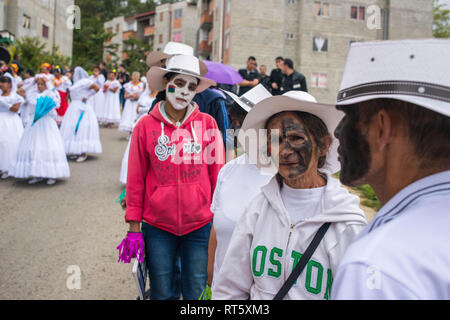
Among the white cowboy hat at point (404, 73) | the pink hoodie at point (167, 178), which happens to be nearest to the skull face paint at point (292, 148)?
the white cowboy hat at point (404, 73)

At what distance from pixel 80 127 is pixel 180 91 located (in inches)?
322

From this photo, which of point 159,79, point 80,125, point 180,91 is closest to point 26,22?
point 80,125

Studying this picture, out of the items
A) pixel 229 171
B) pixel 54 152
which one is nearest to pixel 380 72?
pixel 229 171

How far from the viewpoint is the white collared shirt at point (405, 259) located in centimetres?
79

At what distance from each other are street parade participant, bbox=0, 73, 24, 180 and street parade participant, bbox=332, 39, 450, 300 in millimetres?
8754

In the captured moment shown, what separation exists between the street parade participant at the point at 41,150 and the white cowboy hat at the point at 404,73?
8131 millimetres

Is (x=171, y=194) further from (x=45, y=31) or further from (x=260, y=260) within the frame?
(x=45, y=31)

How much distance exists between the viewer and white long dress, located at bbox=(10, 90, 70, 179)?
820cm

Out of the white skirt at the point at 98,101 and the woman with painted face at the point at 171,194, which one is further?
the white skirt at the point at 98,101

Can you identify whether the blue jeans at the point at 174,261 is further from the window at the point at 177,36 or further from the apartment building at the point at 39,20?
the window at the point at 177,36

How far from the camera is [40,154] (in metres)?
8.25

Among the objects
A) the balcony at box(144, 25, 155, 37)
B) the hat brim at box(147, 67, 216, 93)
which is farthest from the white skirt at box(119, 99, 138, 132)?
the balcony at box(144, 25, 155, 37)

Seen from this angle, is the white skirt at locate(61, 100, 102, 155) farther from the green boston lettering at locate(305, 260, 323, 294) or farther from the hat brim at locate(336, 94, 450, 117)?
the hat brim at locate(336, 94, 450, 117)

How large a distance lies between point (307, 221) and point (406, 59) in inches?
35.1
